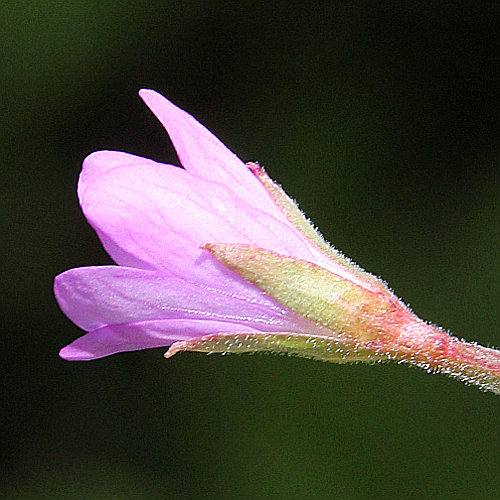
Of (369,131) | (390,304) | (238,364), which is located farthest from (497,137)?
(390,304)

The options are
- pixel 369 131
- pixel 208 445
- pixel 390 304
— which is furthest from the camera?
pixel 369 131

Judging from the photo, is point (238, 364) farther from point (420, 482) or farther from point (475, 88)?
point (475, 88)

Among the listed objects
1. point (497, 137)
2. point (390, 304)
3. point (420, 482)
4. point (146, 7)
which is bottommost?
point (420, 482)

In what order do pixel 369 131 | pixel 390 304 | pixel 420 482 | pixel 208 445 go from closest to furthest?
1. pixel 390 304
2. pixel 420 482
3. pixel 208 445
4. pixel 369 131

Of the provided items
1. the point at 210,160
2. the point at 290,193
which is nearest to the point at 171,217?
the point at 210,160

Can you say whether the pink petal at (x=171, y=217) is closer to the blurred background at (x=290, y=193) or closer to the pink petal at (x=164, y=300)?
the pink petal at (x=164, y=300)

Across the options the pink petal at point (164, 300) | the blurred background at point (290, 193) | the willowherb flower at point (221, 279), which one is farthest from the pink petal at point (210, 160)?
the blurred background at point (290, 193)

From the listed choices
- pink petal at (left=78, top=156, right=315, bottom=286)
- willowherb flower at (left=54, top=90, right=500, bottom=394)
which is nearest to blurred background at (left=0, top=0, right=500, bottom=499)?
willowherb flower at (left=54, top=90, right=500, bottom=394)

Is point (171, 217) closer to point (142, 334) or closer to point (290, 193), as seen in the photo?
point (142, 334)

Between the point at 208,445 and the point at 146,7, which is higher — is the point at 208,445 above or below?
below
